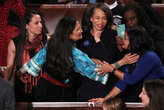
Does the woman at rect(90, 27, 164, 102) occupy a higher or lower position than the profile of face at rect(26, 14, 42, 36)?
lower

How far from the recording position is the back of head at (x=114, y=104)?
2.07 metres

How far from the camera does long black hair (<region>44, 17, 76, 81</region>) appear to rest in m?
2.14

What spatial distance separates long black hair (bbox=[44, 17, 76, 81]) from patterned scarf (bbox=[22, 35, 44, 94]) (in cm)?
14

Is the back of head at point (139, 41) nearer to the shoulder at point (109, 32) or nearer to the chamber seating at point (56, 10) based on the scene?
the shoulder at point (109, 32)

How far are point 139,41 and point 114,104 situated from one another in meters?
0.46

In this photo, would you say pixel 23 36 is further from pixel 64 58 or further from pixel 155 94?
pixel 155 94

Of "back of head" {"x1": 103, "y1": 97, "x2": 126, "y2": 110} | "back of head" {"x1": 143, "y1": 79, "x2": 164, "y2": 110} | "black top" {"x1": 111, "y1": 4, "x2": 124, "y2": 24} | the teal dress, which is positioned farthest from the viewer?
"black top" {"x1": 111, "y1": 4, "x2": 124, "y2": 24}

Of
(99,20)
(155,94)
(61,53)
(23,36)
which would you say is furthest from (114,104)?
(23,36)

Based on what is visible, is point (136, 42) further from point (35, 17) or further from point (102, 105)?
point (35, 17)

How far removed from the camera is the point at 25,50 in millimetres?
2281

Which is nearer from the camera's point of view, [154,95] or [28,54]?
[154,95]

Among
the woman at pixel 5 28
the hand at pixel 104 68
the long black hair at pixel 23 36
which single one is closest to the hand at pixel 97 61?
the hand at pixel 104 68

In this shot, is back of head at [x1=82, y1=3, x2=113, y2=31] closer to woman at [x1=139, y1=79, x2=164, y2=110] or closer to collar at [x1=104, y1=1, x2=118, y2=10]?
collar at [x1=104, y1=1, x2=118, y2=10]

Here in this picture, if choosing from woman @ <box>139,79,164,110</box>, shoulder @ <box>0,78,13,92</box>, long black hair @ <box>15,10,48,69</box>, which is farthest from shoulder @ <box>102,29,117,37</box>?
shoulder @ <box>0,78,13,92</box>
